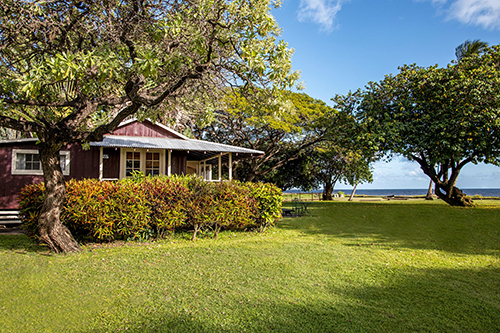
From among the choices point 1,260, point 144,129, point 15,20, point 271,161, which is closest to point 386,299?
point 1,260

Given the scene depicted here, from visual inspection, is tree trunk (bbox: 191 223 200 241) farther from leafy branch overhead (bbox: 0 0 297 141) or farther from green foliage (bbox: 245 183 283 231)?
leafy branch overhead (bbox: 0 0 297 141)

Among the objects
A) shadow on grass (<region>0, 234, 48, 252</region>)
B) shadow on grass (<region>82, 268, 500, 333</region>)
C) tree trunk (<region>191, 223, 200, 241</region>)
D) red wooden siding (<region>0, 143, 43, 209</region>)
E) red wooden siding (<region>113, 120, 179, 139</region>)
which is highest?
red wooden siding (<region>113, 120, 179, 139</region>)

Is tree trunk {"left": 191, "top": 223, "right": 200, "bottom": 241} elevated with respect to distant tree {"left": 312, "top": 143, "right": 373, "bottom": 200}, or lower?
lower

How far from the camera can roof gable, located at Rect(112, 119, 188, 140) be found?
49.1ft

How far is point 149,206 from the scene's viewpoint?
827cm

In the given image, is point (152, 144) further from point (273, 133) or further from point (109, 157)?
point (273, 133)

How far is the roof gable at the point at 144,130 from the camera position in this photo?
49.1 ft

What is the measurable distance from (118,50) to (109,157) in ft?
24.5

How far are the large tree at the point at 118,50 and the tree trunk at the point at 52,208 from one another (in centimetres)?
2

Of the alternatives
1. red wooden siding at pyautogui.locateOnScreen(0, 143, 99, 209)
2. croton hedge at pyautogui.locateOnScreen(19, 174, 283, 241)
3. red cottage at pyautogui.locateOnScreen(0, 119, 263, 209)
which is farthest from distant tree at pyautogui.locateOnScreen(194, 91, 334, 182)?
croton hedge at pyautogui.locateOnScreen(19, 174, 283, 241)

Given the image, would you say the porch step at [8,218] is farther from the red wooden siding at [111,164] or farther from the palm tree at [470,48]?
the palm tree at [470,48]

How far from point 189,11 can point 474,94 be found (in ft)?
48.0

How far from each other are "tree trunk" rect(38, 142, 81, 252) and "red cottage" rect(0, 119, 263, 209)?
5103 millimetres

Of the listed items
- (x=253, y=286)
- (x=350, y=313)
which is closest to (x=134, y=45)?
(x=253, y=286)
